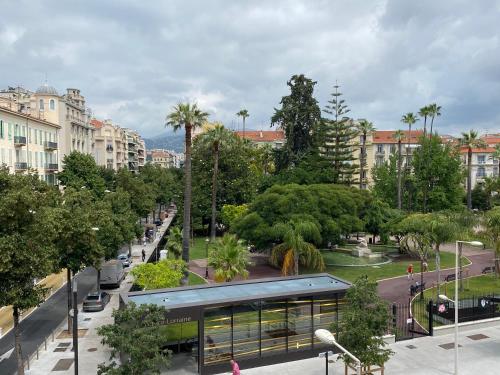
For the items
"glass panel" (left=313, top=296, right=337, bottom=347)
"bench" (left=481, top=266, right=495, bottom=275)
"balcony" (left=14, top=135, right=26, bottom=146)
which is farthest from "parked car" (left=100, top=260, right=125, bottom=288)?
"bench" (left=481, top=266, right=495, bottom=275)

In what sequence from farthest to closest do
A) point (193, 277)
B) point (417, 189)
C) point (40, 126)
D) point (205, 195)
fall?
point (417, 189) < point (205, 195) < point (40, 126) < point (193, 277)

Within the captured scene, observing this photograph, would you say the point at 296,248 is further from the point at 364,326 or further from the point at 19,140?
the point at 19,140

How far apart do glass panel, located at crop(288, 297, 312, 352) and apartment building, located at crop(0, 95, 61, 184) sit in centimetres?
3541

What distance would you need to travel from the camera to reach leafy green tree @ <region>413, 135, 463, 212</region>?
7456cm

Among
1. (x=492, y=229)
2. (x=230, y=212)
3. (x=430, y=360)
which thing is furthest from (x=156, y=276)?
(x=230, y=212)

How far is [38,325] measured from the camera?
30.9 m

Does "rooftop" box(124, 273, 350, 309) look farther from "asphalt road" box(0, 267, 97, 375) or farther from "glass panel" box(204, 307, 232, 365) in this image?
"asphalt road" box(0, 267, 97, 375)

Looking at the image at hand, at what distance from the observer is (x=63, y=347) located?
1037 inches

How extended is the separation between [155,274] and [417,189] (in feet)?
190

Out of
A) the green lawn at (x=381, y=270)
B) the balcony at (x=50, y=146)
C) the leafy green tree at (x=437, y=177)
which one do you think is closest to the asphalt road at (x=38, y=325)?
the green lawn at (x=381, y=270)

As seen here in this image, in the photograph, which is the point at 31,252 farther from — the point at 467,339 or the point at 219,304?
the point at 467,339

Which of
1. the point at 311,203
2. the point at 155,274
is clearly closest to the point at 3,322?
the point at 155,274

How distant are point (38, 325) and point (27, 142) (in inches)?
1453

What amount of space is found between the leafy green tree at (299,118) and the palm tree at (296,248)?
109 ft
